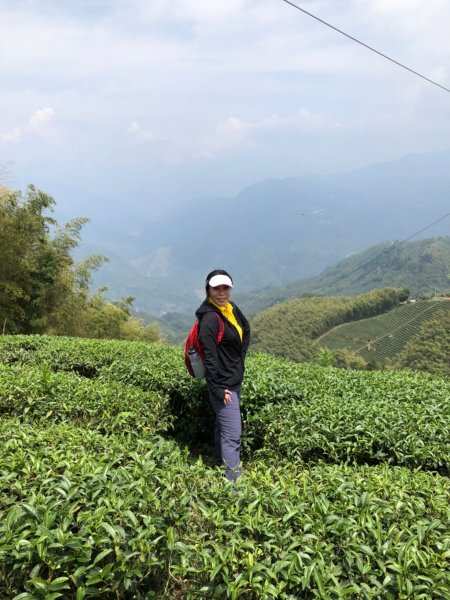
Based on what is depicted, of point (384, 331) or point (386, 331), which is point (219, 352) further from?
point (384, 331)

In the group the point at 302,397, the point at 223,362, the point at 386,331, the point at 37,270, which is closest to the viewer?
the point at 223,362

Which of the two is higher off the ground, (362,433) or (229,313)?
(229,313)

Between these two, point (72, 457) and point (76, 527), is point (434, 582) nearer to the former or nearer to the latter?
point (76, 527)

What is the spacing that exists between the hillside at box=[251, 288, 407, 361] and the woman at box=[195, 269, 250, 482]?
101m

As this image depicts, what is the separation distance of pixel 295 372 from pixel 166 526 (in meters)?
4.36

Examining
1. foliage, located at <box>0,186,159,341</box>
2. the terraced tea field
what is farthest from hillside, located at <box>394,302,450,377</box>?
foliage, located at <box>0,186,159,341</box>

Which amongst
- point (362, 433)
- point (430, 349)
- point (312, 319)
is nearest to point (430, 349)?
point (430, 349)

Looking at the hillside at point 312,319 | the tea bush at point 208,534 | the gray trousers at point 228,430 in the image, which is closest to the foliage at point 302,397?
the gray trousers at point 228,430

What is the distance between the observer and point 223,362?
5.00 metres

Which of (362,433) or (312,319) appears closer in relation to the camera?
(362,433)

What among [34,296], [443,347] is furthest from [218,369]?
[443,347]

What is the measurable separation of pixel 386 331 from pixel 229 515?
341ft

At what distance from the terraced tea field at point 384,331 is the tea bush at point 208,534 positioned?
289ft

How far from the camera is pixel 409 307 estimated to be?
106 metres
